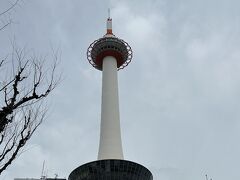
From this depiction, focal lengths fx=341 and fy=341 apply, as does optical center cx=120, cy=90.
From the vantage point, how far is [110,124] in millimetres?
59875

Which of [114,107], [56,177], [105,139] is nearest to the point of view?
[105,139]

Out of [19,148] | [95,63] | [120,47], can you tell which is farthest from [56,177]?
[19,148]

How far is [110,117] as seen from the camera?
60.8 meters

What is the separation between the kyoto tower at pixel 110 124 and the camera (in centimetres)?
5203

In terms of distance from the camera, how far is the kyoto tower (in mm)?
52031

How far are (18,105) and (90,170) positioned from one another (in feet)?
145

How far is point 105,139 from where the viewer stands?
58.2 metres

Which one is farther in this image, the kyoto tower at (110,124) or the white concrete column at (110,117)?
the white concrete column at (110,117)

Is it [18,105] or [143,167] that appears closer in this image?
[18,105]

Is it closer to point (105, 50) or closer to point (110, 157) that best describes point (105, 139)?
point (110, 157)

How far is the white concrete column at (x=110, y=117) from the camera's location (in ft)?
186

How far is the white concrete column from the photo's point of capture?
56.8m

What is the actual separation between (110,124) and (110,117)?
147 centimetres

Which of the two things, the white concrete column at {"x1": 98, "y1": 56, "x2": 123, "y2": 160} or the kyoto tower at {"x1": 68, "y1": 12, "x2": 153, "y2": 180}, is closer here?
the kyoto tower at {"x1": 68, "y1": 12, "x2": 153, "y2": 180}
